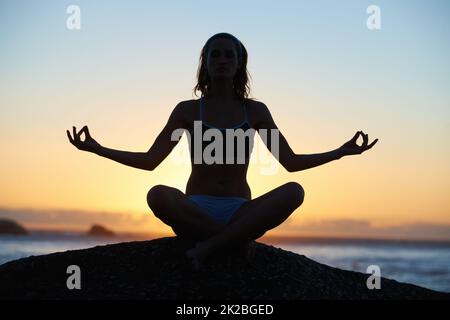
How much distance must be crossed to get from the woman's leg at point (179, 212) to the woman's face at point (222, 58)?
1.25 meters

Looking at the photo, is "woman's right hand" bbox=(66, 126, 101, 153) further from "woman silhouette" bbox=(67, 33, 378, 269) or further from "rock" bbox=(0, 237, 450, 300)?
"rock" bbox=(0, 237, 450, 300)

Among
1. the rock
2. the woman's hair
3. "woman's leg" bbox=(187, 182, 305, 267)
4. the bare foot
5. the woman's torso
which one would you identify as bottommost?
the rock

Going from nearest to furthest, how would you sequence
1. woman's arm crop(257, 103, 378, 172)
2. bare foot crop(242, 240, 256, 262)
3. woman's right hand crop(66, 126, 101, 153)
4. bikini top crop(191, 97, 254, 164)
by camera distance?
woman's right hand crop(66, 126, 101, 153)
woman's arm crop(257, 103, 378, 172)
bikini top crop(191, 97, 254, 164)
bare foot crop(242, 240, 256, 262)

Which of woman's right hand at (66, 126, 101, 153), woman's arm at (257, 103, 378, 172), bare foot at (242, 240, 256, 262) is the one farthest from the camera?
bare foot at (242, 240, 256, 262)

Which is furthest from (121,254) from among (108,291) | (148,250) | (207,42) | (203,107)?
(207,42)

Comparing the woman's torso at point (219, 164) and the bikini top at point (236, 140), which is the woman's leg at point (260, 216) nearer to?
the woman's torso at point (219, 164)

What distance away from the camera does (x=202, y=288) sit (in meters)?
6.05

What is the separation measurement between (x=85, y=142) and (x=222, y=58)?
1.55 m

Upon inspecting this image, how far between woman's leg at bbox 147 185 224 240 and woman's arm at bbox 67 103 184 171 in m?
0.34

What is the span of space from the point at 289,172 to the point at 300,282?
3.53ft

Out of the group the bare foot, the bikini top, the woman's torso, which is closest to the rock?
the bare foot

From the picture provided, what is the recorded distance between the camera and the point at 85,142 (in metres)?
5.99

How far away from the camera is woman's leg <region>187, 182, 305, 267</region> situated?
6.05m
